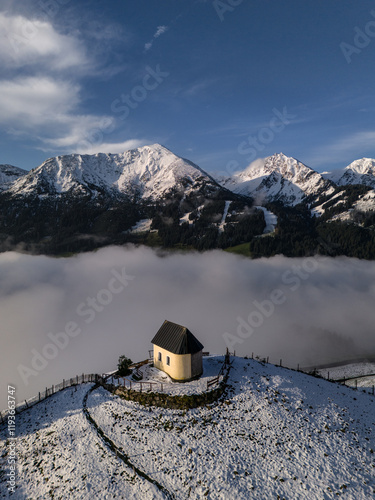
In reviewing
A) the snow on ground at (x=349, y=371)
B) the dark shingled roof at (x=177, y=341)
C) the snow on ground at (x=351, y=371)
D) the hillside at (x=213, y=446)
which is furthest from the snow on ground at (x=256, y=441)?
the snow on ground at (x=349, y=371)

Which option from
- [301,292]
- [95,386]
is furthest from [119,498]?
[301,292]

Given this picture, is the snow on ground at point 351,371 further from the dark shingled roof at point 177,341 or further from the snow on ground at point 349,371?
the dark shingled roof at point 177,341

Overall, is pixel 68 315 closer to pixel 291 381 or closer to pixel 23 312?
pixel 23 312

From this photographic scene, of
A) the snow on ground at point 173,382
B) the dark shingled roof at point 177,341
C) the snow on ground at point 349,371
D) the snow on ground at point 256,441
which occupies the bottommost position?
the snow on ground at point 349,371

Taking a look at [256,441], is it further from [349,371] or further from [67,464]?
[349,371]

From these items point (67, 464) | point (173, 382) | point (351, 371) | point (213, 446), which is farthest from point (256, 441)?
point (351, 371)

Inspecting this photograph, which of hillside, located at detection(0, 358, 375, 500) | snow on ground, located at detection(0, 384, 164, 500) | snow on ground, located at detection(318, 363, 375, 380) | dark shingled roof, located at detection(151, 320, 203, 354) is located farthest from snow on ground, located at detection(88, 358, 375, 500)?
snow on ground, located at detection(318, 363, 375, 380)
